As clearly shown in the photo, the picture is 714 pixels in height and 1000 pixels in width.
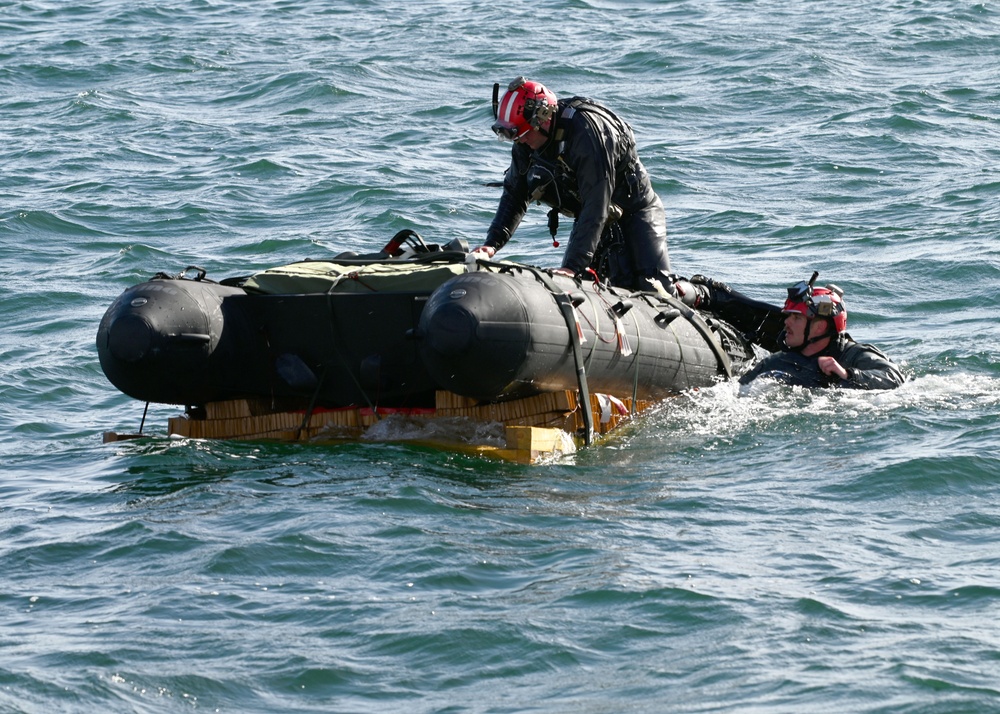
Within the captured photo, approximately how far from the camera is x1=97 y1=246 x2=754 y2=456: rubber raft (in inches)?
267

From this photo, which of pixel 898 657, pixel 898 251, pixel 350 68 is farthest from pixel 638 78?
pixel 898 657

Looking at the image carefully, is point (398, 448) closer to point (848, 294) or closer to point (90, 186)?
point (848, 294)

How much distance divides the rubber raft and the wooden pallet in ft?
0.05

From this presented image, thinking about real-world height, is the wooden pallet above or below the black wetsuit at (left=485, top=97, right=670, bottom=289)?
below

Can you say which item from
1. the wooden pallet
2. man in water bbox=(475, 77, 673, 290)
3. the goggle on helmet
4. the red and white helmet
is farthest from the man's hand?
the red and white helmet

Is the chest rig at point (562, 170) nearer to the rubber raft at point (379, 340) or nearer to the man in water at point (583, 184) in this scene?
the man in water at point (583, 184)

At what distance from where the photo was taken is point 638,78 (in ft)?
64.2

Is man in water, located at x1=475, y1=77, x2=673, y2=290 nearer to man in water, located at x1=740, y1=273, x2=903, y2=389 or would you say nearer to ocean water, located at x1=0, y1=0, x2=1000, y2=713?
man in water, located at x1=740, y1=273, x2=903, y2=389

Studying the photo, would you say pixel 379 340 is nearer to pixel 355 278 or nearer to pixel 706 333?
pixel 355 278

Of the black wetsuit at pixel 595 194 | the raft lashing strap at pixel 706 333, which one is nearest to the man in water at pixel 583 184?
the black wetsuit at pixel 595 194

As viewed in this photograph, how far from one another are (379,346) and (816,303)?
109 inches

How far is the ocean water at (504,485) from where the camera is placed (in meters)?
4.79

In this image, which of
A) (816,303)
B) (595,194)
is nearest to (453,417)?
(595,194)

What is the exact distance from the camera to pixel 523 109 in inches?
320
